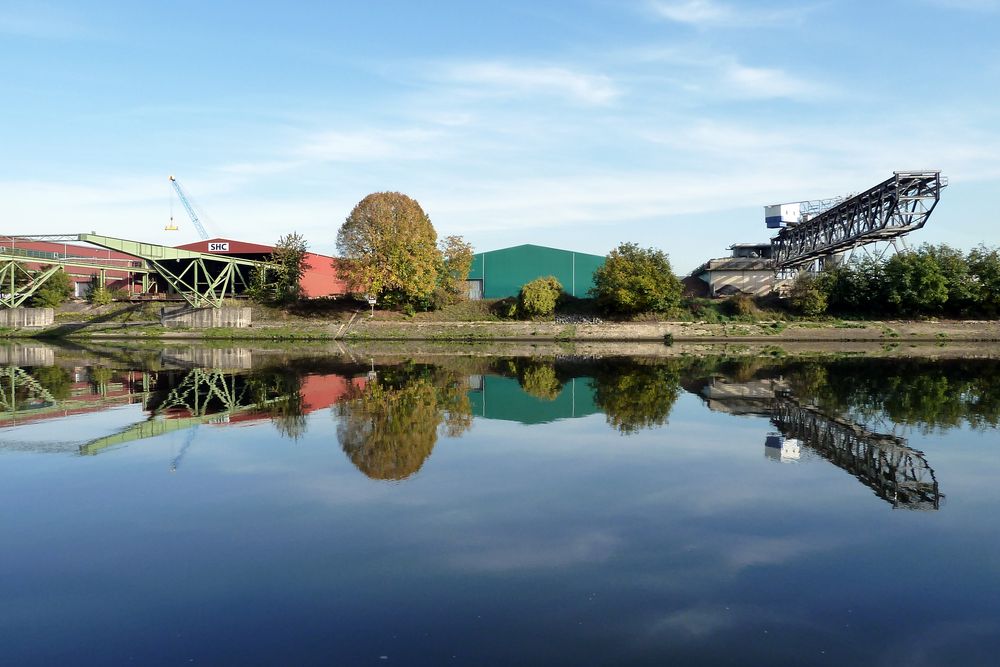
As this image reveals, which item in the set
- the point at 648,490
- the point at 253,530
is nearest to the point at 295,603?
the point at 253,530

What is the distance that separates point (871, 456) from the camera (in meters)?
14.9

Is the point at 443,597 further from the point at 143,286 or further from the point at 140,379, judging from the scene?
the point at 143,286

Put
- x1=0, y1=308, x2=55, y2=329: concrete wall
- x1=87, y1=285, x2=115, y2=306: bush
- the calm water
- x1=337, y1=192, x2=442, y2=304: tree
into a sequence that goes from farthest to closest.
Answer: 1. x1=87, y1=285, x2=115, y2=306: bush
2. x1=0, y1=308, x2=55, y2=329: concrete wall
3. x1=337, y1=192, x2=442, y2=304: tree
4. the calm water

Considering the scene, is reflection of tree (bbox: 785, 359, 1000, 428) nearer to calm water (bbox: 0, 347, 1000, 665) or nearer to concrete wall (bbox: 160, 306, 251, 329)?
calm water (bbox: 0, 347, 1000, 665)

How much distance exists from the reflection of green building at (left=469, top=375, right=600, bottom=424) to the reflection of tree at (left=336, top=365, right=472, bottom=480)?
61 cm

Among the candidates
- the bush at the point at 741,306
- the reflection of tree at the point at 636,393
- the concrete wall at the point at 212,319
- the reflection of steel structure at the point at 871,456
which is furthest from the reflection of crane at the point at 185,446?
the bush at the point at 741,306

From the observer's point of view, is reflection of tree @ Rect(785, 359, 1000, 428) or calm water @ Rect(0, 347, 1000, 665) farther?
reflection of tree @ Rect(785, 359, 1000, 428)

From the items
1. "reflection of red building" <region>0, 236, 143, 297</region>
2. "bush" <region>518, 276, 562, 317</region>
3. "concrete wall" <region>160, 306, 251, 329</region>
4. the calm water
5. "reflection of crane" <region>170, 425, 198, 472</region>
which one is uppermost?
"reflection of red building" <region>0, 236, 143, 297</region>

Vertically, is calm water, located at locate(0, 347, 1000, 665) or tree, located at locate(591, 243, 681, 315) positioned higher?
tree, located at locate(591, 243, 681, 315)

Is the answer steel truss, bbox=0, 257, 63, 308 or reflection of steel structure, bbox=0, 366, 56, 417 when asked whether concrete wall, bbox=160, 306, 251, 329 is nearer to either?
steel truss, bbox=0, 257, 63, 308

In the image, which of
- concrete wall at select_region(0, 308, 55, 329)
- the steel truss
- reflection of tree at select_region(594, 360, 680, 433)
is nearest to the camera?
reflection of tree at select_region(594, 360, 680, 433)

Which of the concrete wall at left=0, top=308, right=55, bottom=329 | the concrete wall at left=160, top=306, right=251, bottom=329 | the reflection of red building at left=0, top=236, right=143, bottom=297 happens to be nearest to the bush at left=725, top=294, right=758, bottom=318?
the concrete wall at left=160, top=306, right=251, bottom=329

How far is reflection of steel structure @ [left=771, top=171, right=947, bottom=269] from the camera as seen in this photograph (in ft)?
152

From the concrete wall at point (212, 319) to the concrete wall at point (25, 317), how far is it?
12500 mm
